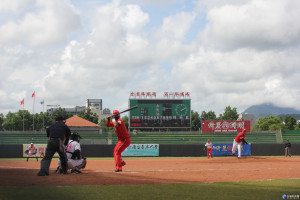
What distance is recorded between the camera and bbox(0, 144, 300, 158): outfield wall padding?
33.9m

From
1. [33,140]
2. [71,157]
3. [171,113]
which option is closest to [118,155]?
[71,157]

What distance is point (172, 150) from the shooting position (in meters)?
34.8

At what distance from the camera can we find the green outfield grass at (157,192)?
244 inches

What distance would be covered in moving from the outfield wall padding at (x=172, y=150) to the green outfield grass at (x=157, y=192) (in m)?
27.0

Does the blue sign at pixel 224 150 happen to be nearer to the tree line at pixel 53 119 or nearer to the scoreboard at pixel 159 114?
the scoreboard at pixel 159 114

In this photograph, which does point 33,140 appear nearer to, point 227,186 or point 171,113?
point 171,113

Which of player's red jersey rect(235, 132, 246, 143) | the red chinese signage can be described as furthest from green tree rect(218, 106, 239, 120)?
player's red jersey rect(235, 132, 246, 143)

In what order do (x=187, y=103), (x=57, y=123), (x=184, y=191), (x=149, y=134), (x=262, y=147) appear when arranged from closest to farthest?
1. (x=184, y=191)
2. (x=57, y=123)
3. (x=262, y=147)
4. (x=149, y=134)
5. (x=187, y=103)

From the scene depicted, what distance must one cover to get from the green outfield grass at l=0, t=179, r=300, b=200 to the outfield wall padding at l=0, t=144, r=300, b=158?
27.0 metres

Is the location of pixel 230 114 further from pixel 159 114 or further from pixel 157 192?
pixel 157 192

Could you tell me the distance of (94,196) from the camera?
20.4 feet

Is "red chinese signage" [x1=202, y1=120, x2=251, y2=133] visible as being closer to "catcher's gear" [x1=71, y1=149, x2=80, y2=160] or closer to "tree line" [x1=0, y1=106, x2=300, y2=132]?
"catcher's gear" [x1=71, y1=149, x2=80, y2=160]

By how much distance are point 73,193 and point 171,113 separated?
4045 centimetres

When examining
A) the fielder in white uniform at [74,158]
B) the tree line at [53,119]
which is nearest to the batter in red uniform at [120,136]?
the fielder in white uniform at [74,158]
